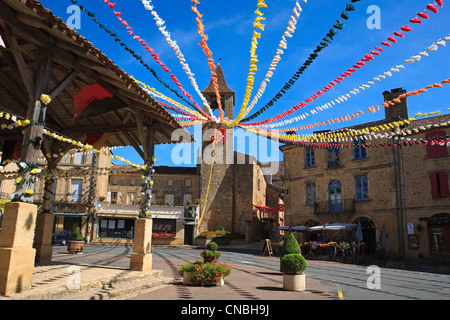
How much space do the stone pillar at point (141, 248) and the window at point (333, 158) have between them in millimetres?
21381

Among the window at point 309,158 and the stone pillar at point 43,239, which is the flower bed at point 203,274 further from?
the window at point 309,158

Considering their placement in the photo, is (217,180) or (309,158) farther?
(217,180)

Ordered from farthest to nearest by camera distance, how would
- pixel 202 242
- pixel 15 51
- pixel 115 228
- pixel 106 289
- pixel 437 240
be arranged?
pixel 115 228 < pixel 202 242 < pixel 437 240 < pixel 106 289 < pixel 15 51

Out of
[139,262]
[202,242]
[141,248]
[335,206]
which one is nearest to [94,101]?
[141,248]

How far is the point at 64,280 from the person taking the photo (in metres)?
6.81

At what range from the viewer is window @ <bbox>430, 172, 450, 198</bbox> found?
873 inches

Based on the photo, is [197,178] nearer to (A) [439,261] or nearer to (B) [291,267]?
(A) [439,261]

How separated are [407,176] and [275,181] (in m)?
34.4

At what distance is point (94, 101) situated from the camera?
8.33 metres

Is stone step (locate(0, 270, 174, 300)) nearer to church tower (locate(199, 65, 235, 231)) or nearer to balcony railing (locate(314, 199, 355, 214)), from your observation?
balcony railing (locate(314, 199, 355, 214))

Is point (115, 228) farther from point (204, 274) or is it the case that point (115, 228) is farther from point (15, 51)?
point (15, 51)

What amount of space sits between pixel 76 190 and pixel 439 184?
1245 inches

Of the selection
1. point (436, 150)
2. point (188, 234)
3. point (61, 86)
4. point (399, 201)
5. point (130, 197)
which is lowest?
point (188, 234)
